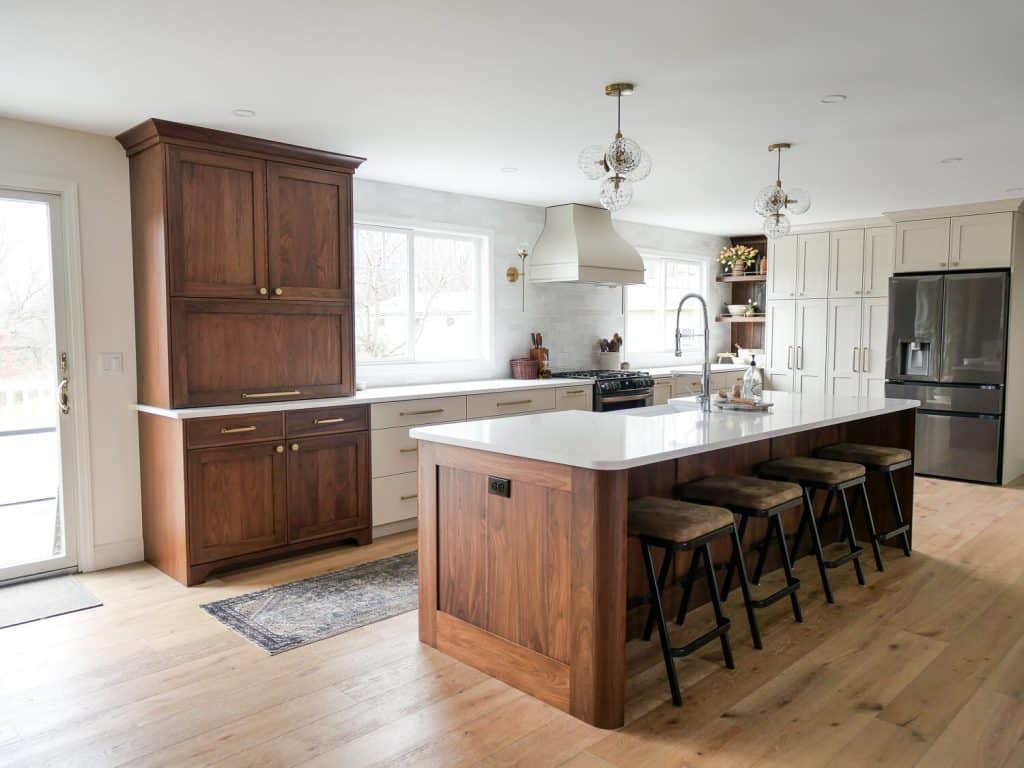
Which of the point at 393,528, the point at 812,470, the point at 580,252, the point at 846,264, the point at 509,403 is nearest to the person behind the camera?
the point at 812,470

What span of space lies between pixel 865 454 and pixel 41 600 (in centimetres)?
413

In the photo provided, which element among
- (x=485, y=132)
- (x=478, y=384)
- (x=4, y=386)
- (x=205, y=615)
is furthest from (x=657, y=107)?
(x=4, y=386)

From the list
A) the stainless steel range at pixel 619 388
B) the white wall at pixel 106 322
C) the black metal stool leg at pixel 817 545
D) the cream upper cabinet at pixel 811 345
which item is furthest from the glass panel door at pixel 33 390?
the cream upper cabinet at pixel 811 345

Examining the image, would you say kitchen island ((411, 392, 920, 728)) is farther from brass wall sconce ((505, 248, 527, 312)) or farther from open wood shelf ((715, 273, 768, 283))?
open wood shelf ((715, 273, 768, 283))

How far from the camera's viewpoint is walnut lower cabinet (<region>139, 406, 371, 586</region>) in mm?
3645

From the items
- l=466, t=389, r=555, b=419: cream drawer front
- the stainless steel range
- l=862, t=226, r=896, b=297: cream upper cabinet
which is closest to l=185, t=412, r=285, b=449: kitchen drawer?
l=466, t=389, r=555, b=419: cream drawer front

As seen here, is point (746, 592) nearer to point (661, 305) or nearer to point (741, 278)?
point (661, 305)

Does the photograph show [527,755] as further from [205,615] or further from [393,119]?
[393,119]

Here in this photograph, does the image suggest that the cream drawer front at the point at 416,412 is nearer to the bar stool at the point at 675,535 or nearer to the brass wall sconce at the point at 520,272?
the brass wall sconce at the point at 520,272

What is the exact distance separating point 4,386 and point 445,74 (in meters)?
2.59

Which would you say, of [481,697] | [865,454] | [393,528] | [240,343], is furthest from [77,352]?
[865,454]

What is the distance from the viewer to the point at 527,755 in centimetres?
219

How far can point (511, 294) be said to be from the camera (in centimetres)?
595

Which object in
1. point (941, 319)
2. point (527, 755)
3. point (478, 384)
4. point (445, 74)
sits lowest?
point (527, 755)
